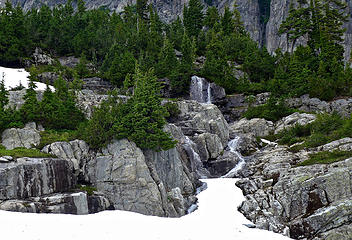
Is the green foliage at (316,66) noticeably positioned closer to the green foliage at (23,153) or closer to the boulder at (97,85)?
the boulder at (97,85)

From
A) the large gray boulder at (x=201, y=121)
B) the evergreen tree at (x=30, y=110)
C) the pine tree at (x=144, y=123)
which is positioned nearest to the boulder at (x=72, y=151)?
the pine tree at (x=144, y=123)

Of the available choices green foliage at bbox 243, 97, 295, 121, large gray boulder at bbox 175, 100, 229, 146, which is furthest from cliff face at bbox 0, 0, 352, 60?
large gray boulder at bbox 175, 100, 229, 146

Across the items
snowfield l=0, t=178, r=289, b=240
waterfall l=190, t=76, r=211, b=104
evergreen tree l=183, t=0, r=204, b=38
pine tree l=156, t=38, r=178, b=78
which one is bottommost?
snowfield l=0, t=178, r=289, b=240

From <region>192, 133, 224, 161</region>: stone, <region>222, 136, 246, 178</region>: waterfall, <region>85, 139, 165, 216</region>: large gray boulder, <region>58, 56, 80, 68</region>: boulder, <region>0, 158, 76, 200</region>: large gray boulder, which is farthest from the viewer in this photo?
<region>58, 56, 80, 68</region>: boulder

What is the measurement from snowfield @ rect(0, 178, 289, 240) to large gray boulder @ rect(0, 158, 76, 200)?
163 centimetres

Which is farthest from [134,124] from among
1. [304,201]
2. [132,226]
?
[304,201]

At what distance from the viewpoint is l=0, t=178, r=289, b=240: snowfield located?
13.3m

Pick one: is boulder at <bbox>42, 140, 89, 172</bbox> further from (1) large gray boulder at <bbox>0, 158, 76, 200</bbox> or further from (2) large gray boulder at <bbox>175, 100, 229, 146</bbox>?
(2) large gray boulder at <bbox>175, 100, 229, 146</bbox>

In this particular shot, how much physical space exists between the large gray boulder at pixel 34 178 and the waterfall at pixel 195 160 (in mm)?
10410

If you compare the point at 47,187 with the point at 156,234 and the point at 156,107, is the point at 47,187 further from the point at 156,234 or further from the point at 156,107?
the point at 156,107

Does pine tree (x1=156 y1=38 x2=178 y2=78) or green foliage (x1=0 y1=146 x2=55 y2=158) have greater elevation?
pine tree (x1=156 y1=38 x2=178 y2=78)

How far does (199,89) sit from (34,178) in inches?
1257

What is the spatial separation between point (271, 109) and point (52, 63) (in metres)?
35.0

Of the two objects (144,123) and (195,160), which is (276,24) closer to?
(195,160)
